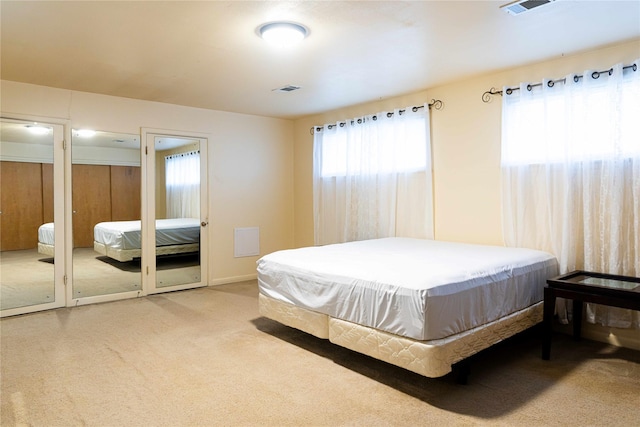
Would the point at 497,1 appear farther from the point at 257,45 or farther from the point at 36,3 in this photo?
the point at 36,3

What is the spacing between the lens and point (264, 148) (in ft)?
19.3

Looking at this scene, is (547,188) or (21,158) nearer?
(547,188)

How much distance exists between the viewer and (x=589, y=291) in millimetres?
2707

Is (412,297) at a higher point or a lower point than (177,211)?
lower

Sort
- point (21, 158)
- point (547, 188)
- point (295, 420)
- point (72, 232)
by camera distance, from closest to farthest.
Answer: point (295, 420) < point (547, 188) < point (21, 158) < point (72, 232)

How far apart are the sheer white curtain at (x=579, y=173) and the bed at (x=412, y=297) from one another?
290 millimetres

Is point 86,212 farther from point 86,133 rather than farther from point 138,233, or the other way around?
point 86,133

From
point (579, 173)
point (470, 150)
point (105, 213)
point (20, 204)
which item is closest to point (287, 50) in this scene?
point (470, 150)

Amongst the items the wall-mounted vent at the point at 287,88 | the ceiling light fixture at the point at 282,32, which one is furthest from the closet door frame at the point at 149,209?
the ceiling light fixture at the point at 282,32

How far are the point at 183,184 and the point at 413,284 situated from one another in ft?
12.0

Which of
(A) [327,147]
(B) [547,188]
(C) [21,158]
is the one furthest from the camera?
(A) [327,147]

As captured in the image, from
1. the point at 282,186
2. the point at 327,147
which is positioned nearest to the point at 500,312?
the point at 327,147

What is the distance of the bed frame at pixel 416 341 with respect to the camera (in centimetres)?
228

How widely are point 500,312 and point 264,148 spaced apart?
4.09m
